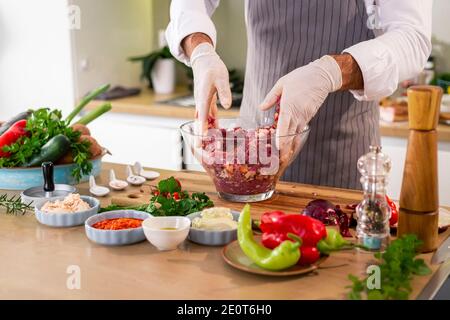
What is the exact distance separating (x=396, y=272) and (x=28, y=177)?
957mm

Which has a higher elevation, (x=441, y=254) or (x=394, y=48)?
(x=394, y=48)

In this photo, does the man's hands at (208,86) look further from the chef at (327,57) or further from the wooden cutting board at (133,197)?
the wooden cutting board at (133,197)

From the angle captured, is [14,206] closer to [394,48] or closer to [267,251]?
[267,251]

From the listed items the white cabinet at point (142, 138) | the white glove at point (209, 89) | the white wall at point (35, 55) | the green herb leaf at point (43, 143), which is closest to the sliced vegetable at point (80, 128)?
the green herb leaf at point (43, 143)

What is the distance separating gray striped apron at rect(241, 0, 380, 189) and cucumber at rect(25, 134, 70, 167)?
55 cm

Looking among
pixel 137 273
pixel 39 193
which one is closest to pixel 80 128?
pixel 39 193

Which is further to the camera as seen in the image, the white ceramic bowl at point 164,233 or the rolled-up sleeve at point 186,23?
the rolled-up sleeve at point 186,23

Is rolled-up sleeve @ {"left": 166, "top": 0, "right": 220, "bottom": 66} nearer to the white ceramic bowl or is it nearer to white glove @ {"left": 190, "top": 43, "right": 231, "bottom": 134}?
white glove @ {"left": 190, "top": 43, "right": 231, "bottom": 134}

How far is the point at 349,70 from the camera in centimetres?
158

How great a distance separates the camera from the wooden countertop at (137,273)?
3.65 ft

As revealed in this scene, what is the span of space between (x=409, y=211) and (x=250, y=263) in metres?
0.31

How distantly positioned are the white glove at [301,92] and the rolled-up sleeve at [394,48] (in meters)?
0.08

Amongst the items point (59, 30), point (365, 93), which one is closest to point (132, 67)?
point (59, 30)

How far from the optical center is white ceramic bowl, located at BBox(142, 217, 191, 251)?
4.14ft
